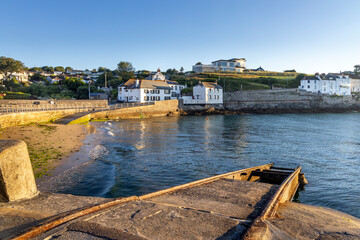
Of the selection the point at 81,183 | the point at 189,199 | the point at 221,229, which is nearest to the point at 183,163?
the point at 81,183

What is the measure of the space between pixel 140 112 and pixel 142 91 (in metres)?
12.4

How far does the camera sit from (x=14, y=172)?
20.4 ft

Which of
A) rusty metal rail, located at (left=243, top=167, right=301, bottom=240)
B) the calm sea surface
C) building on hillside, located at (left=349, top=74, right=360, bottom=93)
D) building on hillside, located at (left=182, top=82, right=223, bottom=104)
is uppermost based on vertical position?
building on hillside, located at (left=349, top=74, right=360, bottom=93)

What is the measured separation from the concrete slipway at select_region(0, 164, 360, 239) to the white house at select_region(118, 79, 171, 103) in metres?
63.0

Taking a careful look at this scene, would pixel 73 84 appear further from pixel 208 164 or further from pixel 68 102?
pixel 208 164

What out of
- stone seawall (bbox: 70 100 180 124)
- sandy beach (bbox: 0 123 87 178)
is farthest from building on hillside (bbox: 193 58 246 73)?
sandy beach (bbox: 0 123 87 178)

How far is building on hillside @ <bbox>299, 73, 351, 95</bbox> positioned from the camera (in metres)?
93.1

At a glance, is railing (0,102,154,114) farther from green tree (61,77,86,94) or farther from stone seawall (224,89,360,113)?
stone seawall (224,89,360,113)

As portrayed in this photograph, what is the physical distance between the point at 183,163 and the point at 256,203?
36.0 ft

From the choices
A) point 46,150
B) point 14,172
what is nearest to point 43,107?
point 46,150

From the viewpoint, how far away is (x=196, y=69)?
5241 inches

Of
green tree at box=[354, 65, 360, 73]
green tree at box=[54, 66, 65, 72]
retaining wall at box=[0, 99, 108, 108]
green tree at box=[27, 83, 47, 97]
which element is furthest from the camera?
green tree at box=[54, 66, 65, 72]

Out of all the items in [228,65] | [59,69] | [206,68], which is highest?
[59,69]

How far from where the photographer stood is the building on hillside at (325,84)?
93.1m
